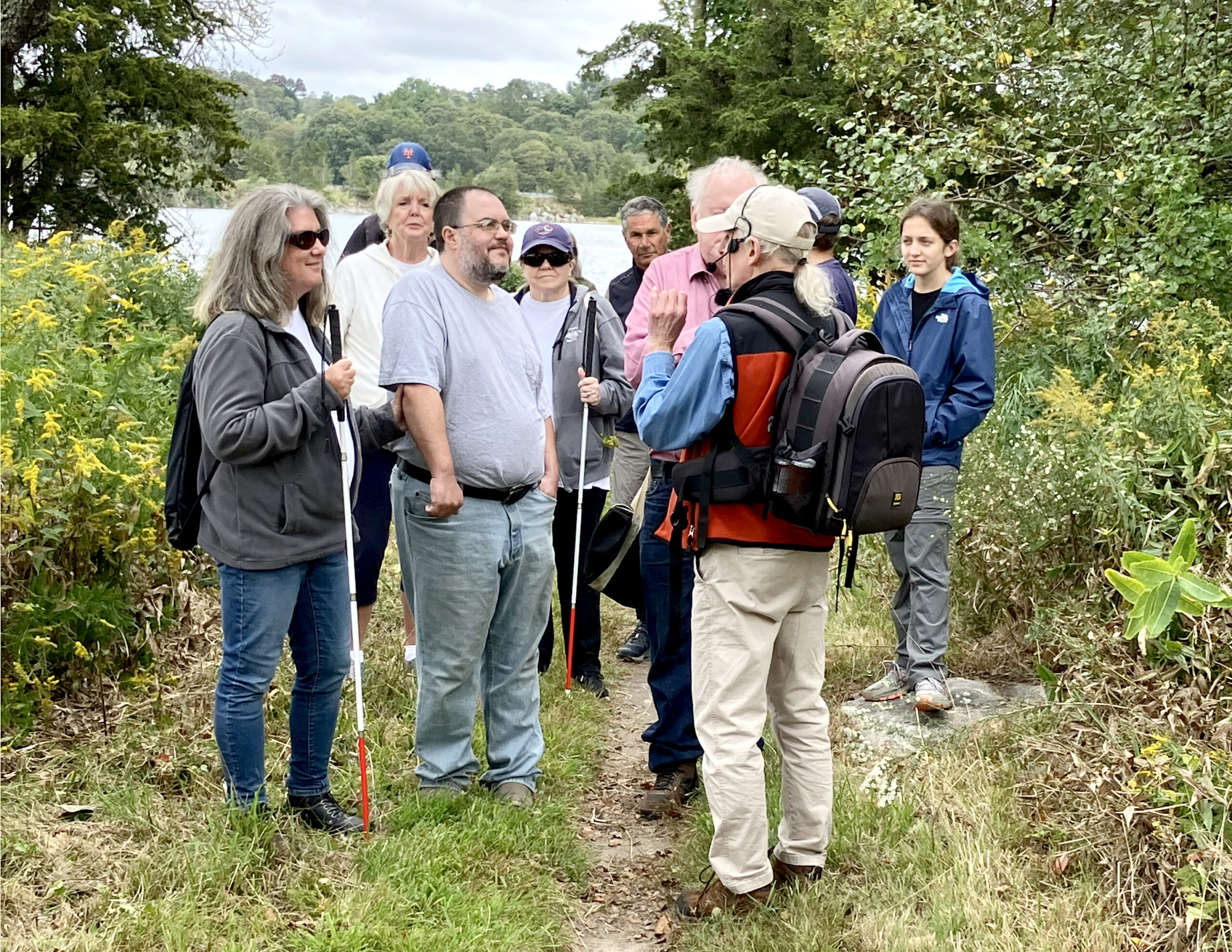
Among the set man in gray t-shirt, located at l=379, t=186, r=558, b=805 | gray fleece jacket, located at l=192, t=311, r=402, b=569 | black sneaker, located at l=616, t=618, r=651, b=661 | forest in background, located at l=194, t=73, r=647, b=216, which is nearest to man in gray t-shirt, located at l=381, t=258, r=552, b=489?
man in gray t-shirt, located at l=379, t=186, r=558, b=805

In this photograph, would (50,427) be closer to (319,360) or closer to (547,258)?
(319,360)

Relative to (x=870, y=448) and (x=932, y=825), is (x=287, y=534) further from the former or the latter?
(x=932, y=825)

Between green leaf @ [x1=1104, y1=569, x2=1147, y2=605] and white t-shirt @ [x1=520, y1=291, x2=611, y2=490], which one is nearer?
Answer: green leaf @ [x1=1104, y1=569, x2=1147, y2=605]

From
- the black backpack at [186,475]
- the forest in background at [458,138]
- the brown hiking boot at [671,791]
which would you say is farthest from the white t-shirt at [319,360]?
the forest in background at [458,138]

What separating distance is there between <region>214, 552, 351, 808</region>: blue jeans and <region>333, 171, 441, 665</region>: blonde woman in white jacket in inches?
47.0

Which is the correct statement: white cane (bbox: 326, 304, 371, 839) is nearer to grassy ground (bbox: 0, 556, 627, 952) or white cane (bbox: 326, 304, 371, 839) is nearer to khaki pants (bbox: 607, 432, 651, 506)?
grassy ground (bbox: 0, 556, 627, 952)

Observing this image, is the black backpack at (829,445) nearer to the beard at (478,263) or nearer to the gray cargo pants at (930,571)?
the beard at (478,263)

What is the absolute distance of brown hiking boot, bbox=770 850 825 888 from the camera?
3873 mm

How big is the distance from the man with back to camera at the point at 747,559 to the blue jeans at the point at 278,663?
4.10ft

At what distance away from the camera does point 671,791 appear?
480cm

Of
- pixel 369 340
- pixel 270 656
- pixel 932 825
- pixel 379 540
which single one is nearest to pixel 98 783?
pixel 270 656

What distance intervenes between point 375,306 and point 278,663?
1.95 m

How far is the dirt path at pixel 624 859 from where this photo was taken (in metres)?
3.97

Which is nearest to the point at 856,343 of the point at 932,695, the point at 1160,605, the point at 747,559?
the point at 747,559
